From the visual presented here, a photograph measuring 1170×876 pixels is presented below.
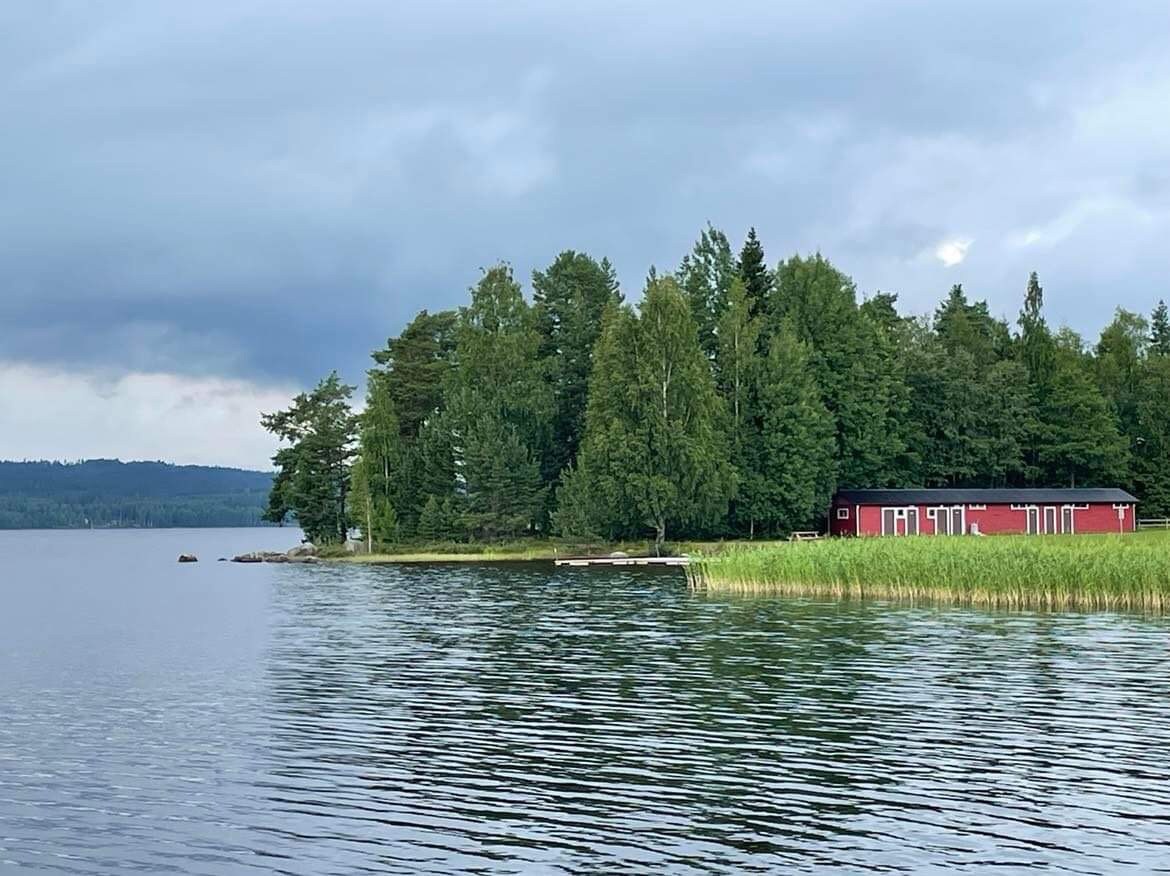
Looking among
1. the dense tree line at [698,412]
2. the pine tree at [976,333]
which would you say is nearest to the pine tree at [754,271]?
the dense tree line at [698,412]

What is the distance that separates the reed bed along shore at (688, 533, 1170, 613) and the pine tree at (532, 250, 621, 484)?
42464 mm

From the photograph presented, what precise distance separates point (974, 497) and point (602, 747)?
246ft

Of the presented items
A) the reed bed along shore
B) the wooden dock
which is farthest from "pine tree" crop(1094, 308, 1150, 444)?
the reed bed along shore

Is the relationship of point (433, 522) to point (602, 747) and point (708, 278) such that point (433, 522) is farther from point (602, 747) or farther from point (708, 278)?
point (602, 747)

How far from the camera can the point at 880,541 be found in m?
53.9

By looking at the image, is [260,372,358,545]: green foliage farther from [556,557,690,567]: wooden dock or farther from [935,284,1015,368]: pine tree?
[935,284,1015,368]: pine tree

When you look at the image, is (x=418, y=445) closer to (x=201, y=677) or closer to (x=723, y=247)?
(x=723, y=247)

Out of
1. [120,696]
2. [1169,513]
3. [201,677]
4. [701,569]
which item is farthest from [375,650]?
[1169,513]

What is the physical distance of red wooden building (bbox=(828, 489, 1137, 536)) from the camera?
91.1 metres

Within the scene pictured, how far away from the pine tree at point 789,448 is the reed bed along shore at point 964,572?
32544mm

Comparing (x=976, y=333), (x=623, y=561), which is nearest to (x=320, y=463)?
(x=623, y=561)

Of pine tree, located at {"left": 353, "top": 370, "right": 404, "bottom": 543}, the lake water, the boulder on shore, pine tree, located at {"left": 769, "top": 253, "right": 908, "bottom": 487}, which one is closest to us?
the lake water

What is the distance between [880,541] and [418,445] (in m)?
52.0

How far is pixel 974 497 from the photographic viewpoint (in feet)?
302
